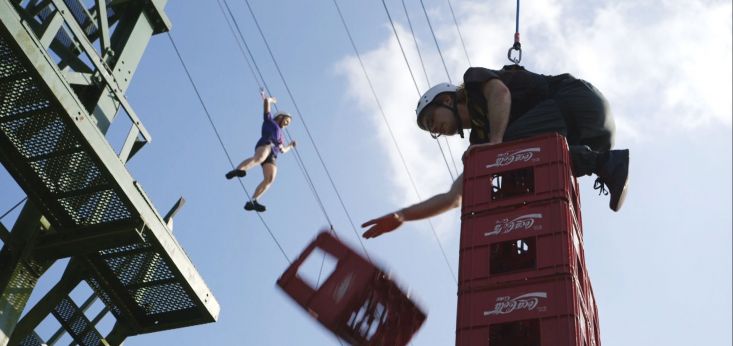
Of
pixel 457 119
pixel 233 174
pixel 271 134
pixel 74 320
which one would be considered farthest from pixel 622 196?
pixel 271 134

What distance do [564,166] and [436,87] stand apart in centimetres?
176

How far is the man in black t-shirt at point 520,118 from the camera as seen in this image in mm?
7984

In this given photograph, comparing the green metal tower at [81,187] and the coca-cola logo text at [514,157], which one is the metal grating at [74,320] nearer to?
the green metal tower at [81,187]

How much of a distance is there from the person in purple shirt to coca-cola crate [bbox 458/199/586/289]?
8101 millimetres

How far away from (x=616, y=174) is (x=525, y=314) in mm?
1815

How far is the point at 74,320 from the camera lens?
12.1 metres

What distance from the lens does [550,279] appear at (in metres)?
6.69

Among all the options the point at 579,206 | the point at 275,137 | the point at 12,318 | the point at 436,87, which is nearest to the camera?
the point at 579,206

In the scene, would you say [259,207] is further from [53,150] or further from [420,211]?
[420,211]

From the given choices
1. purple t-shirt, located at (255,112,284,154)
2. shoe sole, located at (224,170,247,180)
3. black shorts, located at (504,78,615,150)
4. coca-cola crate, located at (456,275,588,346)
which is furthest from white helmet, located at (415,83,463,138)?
purple t-shirt, located at (255,112,284,154)

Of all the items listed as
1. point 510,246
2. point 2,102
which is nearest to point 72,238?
point 2,102

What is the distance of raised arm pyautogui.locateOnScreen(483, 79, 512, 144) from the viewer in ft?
26.4

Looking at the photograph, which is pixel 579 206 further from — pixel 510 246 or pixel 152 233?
pixel 152 233

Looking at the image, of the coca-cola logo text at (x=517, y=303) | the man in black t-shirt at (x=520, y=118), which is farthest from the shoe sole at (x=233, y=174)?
the coca-cola logo text at (x=517, y=303)
